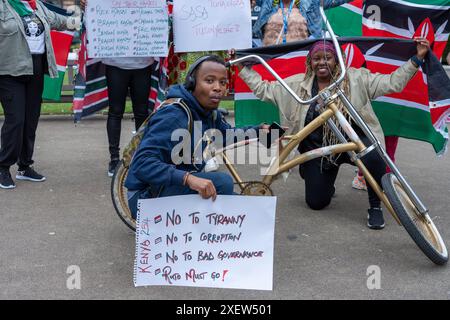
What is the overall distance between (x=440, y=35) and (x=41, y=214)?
3353 millimetres

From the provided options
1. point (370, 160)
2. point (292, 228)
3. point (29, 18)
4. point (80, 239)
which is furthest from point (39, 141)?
point (370, 160)

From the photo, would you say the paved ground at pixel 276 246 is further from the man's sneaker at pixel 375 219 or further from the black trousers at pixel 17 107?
the black trousers at pixel 17 107

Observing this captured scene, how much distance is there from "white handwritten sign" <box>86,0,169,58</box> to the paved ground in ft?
4.00

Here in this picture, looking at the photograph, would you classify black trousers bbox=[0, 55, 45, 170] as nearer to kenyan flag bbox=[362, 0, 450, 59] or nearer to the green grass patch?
kenyan flag bbox=[362, 0, 450, 59]

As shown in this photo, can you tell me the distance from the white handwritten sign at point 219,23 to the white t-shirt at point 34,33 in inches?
45.5

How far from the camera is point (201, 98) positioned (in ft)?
9.73

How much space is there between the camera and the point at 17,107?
4.62 metres

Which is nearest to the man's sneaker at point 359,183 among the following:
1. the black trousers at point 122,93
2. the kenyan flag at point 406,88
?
the kenyan flag at point 406,88

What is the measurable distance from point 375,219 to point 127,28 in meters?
2.59

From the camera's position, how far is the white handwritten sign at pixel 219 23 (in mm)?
4660

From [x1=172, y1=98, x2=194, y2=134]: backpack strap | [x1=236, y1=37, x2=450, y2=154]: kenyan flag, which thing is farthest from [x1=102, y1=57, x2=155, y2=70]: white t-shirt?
[x1=172, y1=98, x2=194, y2=134]: backpack strap

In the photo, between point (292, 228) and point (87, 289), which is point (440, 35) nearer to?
point (292, 228)

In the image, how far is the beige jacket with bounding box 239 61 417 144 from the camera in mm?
3838

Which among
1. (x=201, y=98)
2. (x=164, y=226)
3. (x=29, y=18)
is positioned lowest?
(x=164, y=226)
